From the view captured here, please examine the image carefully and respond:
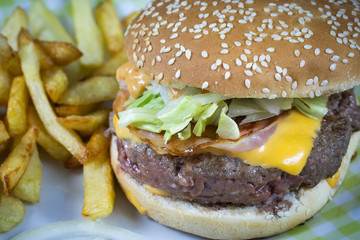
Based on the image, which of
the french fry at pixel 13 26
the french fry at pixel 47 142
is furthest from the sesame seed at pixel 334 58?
the french fry at pixel 13 26

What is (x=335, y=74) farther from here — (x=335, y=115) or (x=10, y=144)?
(x=10, y=144)

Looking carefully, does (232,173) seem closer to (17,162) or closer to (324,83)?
(324,83)

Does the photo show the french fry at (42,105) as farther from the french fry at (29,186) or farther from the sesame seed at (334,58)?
the sesame seed at (334,58)

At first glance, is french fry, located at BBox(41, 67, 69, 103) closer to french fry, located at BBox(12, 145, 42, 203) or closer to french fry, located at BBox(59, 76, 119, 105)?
french fry, located at BBox(59, 76, 119, 105)

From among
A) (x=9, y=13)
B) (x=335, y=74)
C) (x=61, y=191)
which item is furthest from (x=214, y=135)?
(x=9, y=13)

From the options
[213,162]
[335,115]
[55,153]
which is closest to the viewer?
[213,162]

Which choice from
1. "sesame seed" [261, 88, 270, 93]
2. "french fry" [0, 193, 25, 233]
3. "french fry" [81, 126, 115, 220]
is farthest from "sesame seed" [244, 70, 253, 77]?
"french fry" [0, 193, 25, 233]
